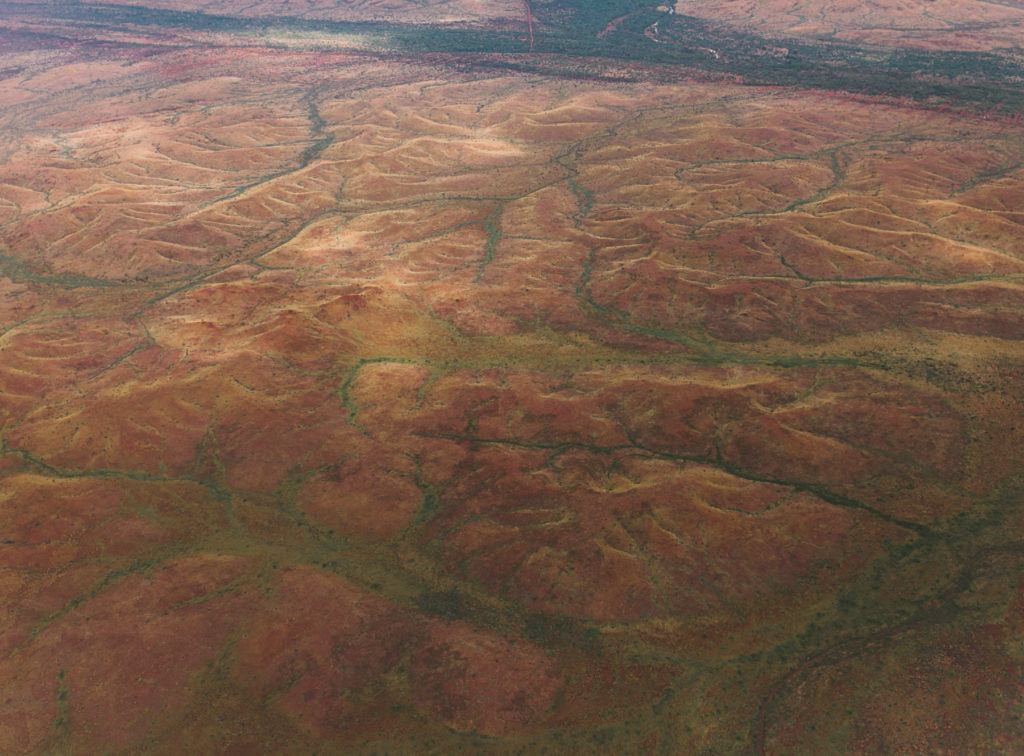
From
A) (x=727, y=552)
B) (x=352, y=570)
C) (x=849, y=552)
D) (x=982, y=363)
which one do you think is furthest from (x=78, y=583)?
(x=982, y=363)

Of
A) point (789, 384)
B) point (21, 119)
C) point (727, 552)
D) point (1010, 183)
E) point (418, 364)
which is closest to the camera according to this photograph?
point (727, 552)

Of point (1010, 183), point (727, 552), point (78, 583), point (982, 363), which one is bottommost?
point (78, 583)

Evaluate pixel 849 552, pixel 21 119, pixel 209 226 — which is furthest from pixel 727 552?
pixel 21 119

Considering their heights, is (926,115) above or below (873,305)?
above

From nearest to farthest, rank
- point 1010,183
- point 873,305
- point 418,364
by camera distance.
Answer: point 418,364 → point 873,305 → point 1010,183

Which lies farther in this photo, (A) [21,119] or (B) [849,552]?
(A) [21,119]

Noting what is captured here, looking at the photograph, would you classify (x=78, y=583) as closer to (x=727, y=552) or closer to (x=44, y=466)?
(x=44, y=466)

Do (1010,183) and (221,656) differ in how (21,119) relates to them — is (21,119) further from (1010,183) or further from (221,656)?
(1010,183)
